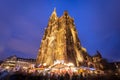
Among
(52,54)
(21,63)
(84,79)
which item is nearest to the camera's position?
(84,79)

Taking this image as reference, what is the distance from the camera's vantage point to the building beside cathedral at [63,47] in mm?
70812

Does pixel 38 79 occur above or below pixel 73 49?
below

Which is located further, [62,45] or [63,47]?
[62,45]

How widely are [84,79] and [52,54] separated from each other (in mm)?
42828

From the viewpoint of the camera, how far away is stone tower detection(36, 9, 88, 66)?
232ft

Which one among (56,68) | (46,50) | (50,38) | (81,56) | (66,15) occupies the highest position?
(66,15)

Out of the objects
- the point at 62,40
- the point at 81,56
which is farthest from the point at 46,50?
the point at 81,56

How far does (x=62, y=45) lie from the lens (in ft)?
239

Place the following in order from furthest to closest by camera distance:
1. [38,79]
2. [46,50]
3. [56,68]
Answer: [46,50], [56,68], [38,79]

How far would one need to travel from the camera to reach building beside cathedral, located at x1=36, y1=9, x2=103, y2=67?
232 feet

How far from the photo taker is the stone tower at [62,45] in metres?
70.8

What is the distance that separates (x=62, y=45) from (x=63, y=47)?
151 cm

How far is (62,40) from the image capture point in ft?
246

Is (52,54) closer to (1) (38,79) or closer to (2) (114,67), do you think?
(2) (114,67)
